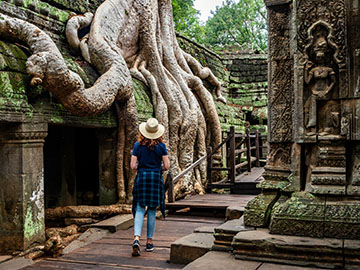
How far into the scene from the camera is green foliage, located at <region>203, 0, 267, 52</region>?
1183 inches

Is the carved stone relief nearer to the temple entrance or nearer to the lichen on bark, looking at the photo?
the lichen on bark

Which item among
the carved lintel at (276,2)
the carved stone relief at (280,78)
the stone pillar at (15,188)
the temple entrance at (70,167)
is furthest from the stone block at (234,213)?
the temple entrance at (70,167)

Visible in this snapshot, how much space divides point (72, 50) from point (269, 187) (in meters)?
4.30

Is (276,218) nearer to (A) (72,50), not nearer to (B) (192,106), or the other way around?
(A) (72,50)

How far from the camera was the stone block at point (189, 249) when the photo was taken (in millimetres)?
4148

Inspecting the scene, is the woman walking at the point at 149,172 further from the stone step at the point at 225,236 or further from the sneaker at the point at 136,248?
the stone step at the point at 225,236

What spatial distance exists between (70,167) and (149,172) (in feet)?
11.7

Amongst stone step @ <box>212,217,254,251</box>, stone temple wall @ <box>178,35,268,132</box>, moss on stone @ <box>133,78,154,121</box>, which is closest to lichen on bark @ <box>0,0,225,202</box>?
moss on stone @ <box>133,78,154,121</box>

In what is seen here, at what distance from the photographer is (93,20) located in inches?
286

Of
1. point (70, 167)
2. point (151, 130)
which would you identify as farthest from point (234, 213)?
point (70, 167)

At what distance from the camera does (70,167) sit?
7.89 meters

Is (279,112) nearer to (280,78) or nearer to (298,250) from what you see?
(280,78)

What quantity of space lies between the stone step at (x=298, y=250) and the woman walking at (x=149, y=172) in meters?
1.35

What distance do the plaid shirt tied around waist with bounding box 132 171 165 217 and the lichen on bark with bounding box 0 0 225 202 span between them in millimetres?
1465
